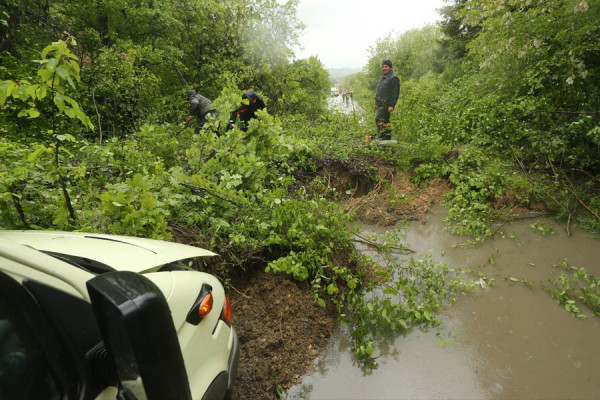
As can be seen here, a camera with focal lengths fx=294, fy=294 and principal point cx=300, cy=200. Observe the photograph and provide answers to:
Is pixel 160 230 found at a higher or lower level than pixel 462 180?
higher

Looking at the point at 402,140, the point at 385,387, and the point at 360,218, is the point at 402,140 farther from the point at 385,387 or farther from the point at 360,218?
the point at 385,387

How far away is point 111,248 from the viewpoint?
1.77m

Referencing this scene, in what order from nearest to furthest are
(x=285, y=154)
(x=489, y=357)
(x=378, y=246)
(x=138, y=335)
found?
(x=138, y=335) → (x=489, y=357) → (x=378, y=246) → (x=285, y=154)

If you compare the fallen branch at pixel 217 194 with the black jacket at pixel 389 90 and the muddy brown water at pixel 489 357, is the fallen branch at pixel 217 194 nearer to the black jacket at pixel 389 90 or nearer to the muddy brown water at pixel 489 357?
the muddy brown water at pixel 489 357

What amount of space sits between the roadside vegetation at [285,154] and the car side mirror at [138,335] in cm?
170

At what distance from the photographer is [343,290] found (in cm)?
324

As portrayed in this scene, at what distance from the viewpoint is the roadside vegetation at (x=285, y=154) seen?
9.30ft

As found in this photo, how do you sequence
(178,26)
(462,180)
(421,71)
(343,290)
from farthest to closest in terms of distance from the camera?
(421,71)
(178,26)
(462,180)
(343,290)

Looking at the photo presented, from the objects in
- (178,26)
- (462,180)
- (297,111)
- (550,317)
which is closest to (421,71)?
(297,111)

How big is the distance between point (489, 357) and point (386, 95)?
20.6ft

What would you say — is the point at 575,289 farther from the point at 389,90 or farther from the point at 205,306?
the point at 389,90

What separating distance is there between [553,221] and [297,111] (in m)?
9.47

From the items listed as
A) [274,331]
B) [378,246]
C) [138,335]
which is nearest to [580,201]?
[378,246]

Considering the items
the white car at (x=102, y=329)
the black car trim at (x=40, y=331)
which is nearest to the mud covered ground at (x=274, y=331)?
the white car at (x=102, y=329)
